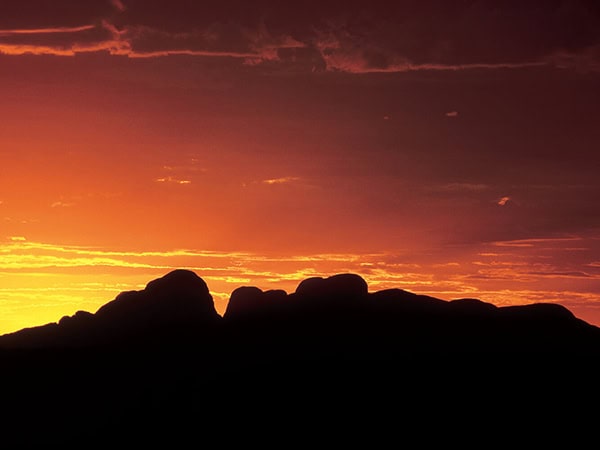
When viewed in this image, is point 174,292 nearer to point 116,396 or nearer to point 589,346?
point 116,396

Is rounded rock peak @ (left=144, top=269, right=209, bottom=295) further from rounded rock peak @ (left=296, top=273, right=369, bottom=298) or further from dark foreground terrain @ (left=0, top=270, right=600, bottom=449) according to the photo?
rounded rock peak @ (left=296, top=273, right=369, bottom=298)

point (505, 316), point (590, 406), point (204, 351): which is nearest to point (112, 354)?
point (204, 351)

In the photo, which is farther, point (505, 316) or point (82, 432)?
point (505, 316)

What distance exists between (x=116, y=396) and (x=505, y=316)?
2994 inches

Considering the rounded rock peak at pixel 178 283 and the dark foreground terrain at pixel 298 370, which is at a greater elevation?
the rounded rock peak at pixel 178 283

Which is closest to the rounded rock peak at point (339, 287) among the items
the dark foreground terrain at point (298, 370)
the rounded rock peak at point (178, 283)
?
the dark foreground terrain at point (298, 370)

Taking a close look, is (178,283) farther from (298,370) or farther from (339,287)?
(339,287)

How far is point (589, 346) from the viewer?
152250mm

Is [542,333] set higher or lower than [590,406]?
higher

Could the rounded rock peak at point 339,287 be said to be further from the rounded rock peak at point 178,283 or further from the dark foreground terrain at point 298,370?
the rounded rock peak at point 178,283

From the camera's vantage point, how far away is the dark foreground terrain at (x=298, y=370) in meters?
145

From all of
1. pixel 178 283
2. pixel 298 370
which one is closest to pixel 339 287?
pixel 298 370

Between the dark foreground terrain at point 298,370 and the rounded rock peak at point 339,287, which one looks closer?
the dark foreground terrain at point 298,370

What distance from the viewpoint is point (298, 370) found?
154 metres
